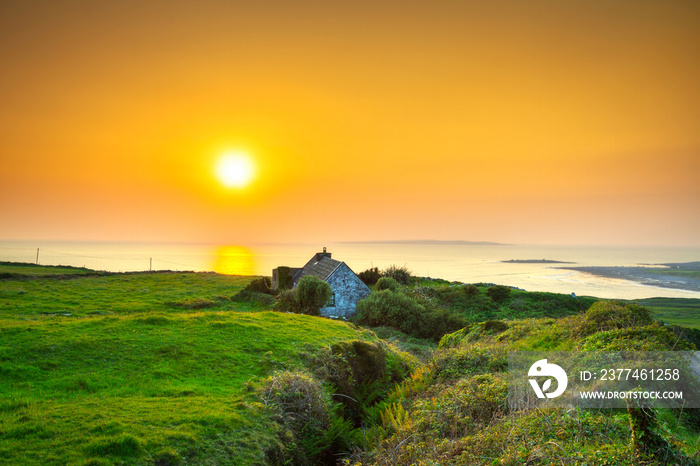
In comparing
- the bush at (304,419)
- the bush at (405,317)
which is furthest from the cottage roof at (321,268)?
the bush at (304,419)

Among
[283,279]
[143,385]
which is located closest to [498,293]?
[283,279]

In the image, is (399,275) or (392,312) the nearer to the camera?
(392,312)

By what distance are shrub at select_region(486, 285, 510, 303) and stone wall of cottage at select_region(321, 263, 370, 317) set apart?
1404 centimetres

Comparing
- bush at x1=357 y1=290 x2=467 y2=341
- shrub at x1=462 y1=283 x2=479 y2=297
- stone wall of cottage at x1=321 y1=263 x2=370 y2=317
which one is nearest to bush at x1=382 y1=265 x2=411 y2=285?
shrub at x1=462 y1=283 x2=479 y2=297

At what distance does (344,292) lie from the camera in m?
34.9

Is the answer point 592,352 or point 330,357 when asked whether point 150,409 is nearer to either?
point 330,357

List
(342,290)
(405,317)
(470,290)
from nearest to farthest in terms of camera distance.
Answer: (405,317) → (342,290) → (470,290)

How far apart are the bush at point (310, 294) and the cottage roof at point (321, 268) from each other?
307 cm

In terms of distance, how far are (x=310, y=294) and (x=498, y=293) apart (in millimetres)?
21087

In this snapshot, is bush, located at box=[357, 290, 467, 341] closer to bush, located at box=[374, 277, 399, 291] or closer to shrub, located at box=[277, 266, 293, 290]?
bush, located at box=[374, 277, 399, 291]

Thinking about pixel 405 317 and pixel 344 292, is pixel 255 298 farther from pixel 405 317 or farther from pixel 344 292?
pixel 405 317

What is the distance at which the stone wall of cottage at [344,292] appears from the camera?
113ft

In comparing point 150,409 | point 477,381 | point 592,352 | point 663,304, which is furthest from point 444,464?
point 663,304

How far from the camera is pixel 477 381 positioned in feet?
34.3
